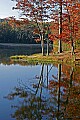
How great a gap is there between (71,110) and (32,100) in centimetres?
180

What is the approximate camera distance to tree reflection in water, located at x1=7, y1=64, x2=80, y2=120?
8375 millimetres

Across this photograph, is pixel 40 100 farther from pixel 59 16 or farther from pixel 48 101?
pixel 59 16

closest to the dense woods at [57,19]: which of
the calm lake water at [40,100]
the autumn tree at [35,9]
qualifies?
the autumn tree at [35,9]

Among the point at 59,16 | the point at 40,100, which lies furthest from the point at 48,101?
the point at 59,16

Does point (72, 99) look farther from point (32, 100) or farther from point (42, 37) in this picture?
point (42, 37)

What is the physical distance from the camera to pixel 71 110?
9.01 meters

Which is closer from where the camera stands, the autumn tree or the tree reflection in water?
the tree reflection in water

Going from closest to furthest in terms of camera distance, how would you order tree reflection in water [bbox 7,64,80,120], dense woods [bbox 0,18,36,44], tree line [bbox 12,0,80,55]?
tree reflection in water [bbox 7,64,80,120], tree line [bbox 12,0,80,55], dense woods [bbox 0,18,36,44]

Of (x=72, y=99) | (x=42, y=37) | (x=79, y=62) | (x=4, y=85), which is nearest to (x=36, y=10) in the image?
(x=42, y=37)

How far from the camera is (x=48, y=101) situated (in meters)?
10.1

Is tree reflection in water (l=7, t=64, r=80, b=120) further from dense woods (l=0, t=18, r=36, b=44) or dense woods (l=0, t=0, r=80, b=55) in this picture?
dense woods (l=0, t=18, r=36, b=44)

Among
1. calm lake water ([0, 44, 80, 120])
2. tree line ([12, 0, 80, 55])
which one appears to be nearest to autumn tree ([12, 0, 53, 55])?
tree line ([12, 0, 80, 55])

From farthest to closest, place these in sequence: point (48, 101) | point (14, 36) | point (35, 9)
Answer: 1. point (14, 36)
2. point (35, 9)
3. point (48, 101)

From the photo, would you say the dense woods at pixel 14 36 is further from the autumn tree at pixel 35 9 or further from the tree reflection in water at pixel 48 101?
the tree reflection in water at pixel 48 101
